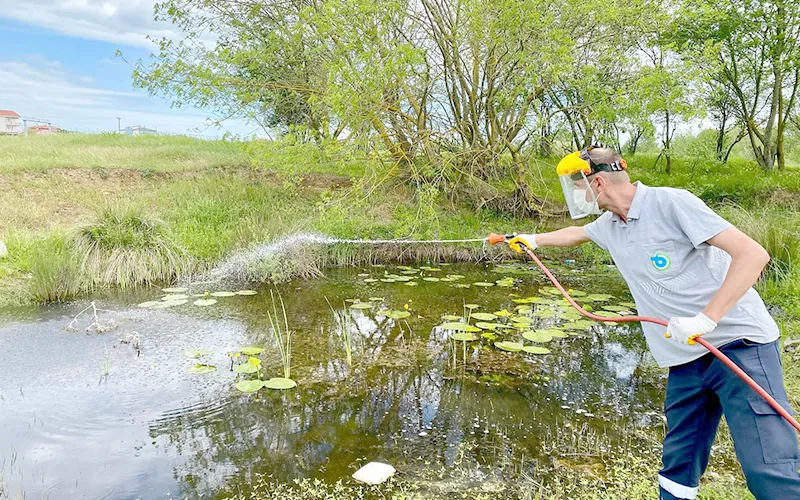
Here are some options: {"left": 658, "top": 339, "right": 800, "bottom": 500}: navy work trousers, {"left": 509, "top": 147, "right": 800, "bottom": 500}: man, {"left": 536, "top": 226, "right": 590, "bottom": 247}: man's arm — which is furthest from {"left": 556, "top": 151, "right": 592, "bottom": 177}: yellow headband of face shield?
{"left": 658, "top": 339, "right": 800, "bottom": 500}: navy work trousers

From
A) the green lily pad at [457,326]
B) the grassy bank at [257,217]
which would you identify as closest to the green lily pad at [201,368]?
the grassy bank at [257,217]

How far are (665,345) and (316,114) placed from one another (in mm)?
7280

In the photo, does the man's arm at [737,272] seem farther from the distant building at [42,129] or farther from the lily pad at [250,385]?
the distant building at [42,129]

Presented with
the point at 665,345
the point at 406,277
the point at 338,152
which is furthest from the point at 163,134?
the point at 665,345

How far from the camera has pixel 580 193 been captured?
2277 mm

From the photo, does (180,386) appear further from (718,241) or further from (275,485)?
(718,241)

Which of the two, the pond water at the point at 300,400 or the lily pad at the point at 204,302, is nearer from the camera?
the pond water at the point at 300,400

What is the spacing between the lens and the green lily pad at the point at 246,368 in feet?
13.1

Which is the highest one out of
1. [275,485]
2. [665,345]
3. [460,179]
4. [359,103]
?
[359,103]

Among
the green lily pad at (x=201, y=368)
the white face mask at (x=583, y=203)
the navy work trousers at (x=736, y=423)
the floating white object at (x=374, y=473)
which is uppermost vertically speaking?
the white face mask at (x=583, y=203)

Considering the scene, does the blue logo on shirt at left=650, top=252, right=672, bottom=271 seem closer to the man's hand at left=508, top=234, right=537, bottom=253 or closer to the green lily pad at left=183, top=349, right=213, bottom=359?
the man's hand at left=508, top=234, right=537, bottom=253

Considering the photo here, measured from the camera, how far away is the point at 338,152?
24.9ft

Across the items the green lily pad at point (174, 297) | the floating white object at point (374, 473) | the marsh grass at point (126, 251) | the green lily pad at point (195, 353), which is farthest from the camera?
the marsh grass at point (126, 251)

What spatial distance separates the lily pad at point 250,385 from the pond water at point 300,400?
8cm
